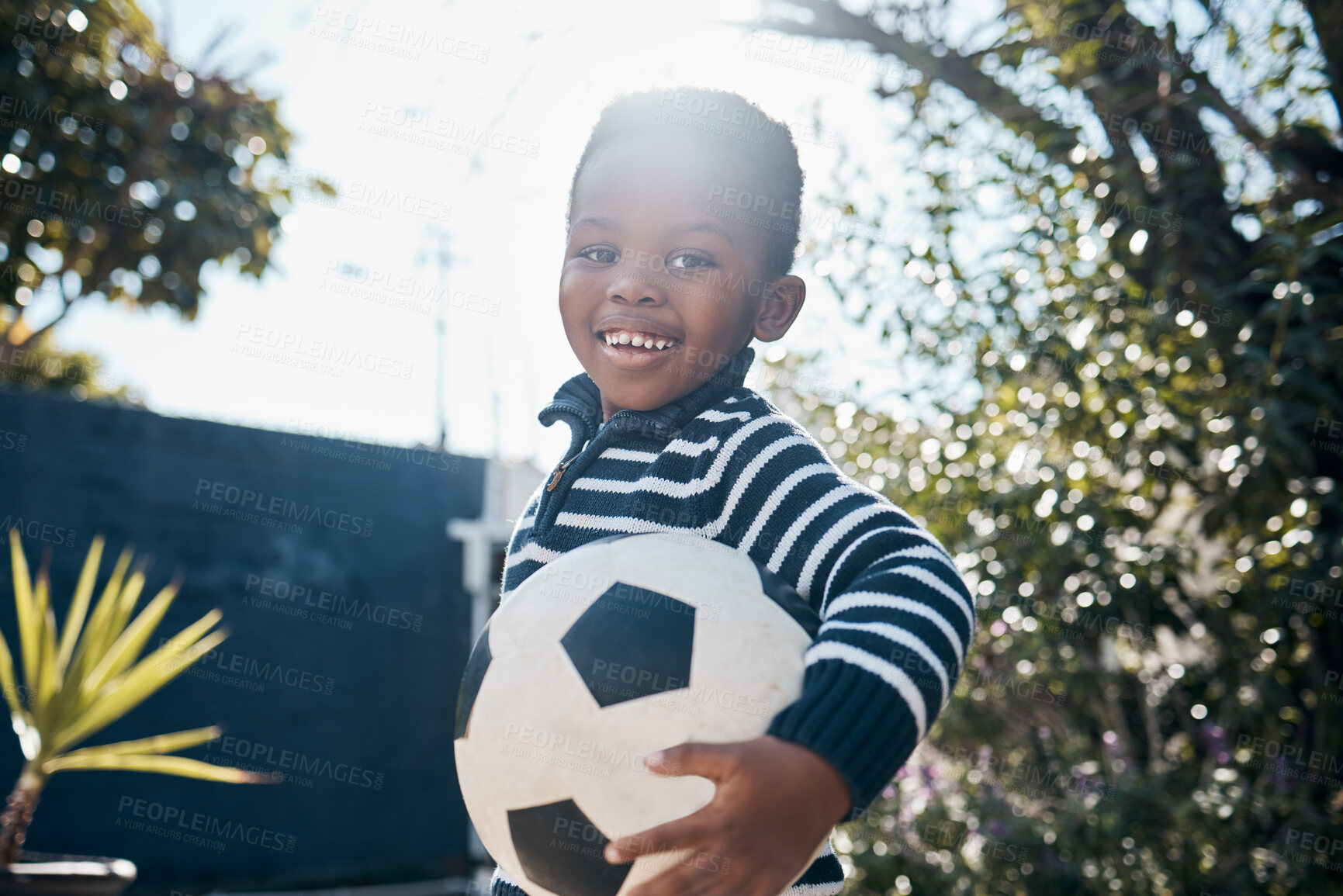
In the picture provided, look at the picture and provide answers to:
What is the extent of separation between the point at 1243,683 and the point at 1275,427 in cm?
108

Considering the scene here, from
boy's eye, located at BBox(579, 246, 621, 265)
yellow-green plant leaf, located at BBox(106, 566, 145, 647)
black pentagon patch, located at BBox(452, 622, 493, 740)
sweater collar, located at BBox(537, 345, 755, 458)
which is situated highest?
yellow-green plant leaf, located at BBox(106, 566, 145, 647)

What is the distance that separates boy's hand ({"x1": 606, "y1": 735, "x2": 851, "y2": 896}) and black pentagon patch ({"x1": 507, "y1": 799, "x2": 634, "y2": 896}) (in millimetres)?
133

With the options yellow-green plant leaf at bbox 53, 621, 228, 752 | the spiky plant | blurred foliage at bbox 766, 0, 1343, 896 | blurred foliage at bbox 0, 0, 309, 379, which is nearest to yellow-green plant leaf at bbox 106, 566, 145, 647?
the spiky plant

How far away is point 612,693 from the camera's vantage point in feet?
3.39

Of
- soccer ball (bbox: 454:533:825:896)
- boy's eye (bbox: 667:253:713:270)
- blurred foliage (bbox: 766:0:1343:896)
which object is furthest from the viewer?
blurred foliage (bbox: 766:0:1343:896)

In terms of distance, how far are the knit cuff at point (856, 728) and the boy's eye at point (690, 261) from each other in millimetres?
699

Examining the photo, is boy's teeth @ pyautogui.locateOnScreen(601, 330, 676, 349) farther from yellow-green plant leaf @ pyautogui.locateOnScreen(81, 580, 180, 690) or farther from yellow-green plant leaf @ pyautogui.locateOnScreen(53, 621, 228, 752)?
yellow-green plant leaf @ pyautogui.locateOnScreen(81, 580, 180, 690)

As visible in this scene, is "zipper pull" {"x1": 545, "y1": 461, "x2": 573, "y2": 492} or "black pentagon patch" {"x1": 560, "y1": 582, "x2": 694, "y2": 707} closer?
"black pentagon patch" {"x1": 560, "y1": 582, "x2": 694, "y2": 707}

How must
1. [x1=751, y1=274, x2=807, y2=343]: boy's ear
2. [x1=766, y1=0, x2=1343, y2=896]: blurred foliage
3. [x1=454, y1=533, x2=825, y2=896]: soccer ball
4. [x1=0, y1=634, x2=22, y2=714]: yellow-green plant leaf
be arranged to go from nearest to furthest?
1. [x1=454, y1=533, x2=825, y2=896]: soccer ball
2. [x1=751, y1=274, x2=807, y2=343]: boy's ear
3. [x1=766, y1=0, x2=1343, y2=896]: blurred foliage
4. [x1=0, y1=634, x2=22, y2=714]: yellow-green plant leaf

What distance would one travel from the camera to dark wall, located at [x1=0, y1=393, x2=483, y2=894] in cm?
606

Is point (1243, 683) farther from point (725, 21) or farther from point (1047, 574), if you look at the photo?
point (725, 21)

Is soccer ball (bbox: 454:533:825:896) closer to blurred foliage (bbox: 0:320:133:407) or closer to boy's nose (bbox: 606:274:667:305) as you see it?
boy's nose (bbox: 606:274:667:305)

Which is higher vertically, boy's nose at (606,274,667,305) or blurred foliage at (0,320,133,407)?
blurred foliage at (0,320,133,407)

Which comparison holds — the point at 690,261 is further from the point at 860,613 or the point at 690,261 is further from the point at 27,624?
the point at 27,624
